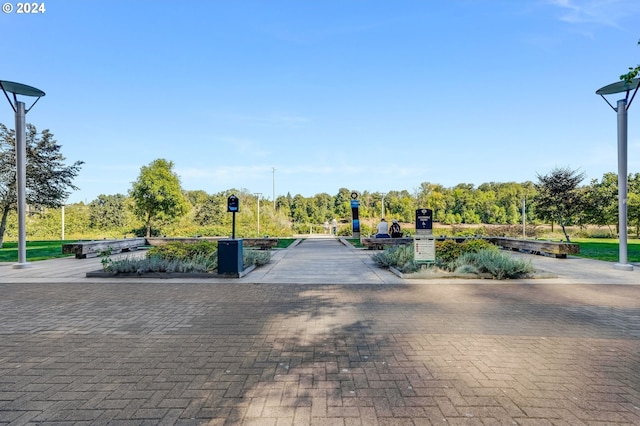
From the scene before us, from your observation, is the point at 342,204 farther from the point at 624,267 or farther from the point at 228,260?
the point at 228,260

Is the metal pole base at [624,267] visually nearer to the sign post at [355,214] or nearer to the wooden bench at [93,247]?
the wooden bench at [93,247]

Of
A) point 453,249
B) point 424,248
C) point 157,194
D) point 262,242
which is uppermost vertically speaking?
point 157,194

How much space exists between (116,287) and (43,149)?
16160 mm

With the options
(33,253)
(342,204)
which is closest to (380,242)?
(33,253)

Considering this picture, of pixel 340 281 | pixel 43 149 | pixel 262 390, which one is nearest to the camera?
pixel 262 390

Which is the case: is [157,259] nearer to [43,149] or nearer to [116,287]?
[116,287]

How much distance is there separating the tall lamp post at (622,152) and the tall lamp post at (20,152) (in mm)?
18352

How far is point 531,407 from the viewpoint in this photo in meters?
2.93

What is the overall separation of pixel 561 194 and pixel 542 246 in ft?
25.1

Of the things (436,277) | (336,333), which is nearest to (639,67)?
(436,277)

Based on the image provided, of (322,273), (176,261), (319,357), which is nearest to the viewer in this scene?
(319,357)

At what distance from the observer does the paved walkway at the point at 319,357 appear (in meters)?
2.88

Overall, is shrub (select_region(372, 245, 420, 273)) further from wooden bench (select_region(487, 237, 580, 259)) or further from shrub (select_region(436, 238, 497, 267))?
wooden bench (select_region(487, 237, 580, 259))

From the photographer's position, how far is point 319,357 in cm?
399
